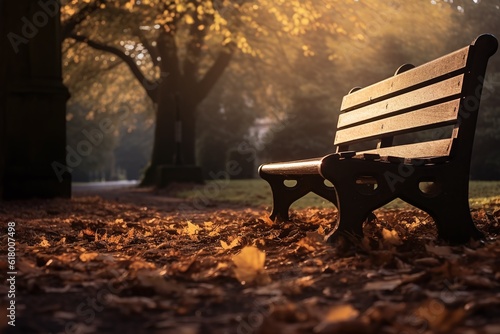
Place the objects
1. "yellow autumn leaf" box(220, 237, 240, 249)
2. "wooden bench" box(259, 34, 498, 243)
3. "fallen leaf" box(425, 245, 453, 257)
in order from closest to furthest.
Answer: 1. "fallen leaf" box(425, 245, 453, 257)
2. "wooden bench" box(259, 34, 498, 243)
3. "yellow autumn leaf" box(220, 237, 240, 249)

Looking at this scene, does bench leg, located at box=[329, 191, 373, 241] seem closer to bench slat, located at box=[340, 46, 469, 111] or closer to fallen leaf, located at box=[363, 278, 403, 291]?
fallen leaf, located at box=[363, 278, 403, 291]

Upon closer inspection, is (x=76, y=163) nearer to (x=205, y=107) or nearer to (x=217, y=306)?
(x=205, y=107)

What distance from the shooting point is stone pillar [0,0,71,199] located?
1031cm

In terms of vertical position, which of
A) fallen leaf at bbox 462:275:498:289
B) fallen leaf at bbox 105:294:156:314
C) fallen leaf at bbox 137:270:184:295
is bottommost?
fallen leaf at bbox 105:294:156:314

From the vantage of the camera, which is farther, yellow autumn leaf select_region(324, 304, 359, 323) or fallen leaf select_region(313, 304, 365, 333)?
yellow autumn leaf select_region(324, 304, 359, 323)

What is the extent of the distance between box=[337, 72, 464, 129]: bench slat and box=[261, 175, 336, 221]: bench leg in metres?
0.70

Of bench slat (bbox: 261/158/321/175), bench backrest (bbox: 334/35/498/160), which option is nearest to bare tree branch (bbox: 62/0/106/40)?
bench slat (bbox: 261/158/321/175)

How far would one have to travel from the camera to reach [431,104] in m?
4.57

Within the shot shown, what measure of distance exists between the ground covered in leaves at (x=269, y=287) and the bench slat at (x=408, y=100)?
92 centimetres

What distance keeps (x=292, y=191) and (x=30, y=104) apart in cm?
593

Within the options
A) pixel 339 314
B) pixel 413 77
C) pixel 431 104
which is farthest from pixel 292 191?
pixel 339 314

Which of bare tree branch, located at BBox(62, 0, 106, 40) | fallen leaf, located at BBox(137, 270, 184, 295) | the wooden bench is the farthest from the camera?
bare tree branch, located at BBox(62, 0, 106, 40)

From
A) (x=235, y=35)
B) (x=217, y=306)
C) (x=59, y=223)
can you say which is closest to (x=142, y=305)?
(x=217, y=306)

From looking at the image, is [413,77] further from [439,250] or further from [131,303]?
[131,303]
